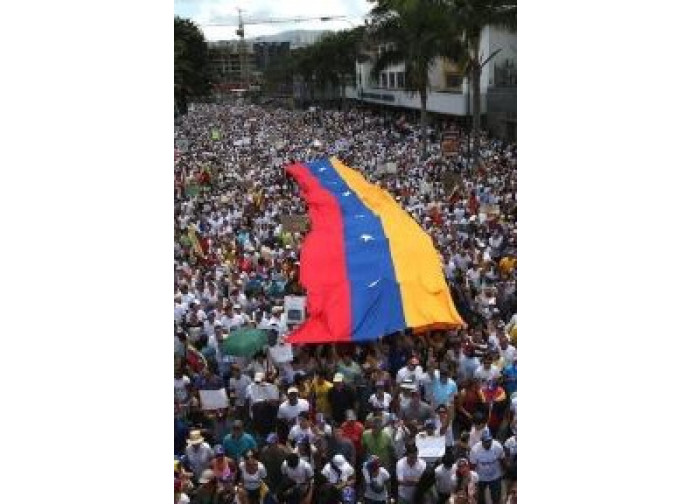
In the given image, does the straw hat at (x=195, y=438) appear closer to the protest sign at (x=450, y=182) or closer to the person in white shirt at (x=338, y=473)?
the person in white shirt at (x=338, y=473)

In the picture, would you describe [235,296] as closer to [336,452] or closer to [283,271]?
[283,271]

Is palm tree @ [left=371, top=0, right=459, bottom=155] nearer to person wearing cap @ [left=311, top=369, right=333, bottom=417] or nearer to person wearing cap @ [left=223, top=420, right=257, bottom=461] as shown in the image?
person wearing cap @ [left=311, top=369, right=333, bottom=417]

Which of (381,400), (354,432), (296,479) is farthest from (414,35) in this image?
(296,479)

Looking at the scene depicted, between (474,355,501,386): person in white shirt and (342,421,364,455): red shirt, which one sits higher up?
(474,355,501,386): person in white shirt

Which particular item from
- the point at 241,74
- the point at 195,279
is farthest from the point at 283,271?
the point at 241,74

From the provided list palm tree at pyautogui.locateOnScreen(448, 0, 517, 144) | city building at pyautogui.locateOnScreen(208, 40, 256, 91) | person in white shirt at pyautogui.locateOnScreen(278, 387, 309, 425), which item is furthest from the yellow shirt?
city building at pyautogui.locateOnScreen(208, 40, 256, 91)

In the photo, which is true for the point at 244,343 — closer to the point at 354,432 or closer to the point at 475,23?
the point at 354,432
